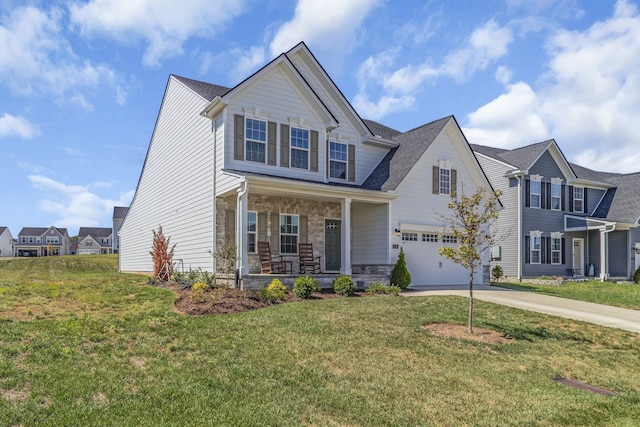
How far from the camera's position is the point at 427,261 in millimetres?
17500

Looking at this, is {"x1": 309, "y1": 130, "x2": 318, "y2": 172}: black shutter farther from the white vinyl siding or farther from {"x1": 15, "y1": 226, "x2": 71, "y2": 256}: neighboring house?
{"x1": 15, "y1": 226, "x2": 71, "y2": 256}: neighboring house

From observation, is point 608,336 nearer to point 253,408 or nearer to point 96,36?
point 253,408

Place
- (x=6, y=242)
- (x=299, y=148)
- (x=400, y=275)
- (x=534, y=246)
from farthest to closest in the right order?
1. (x=6, y=242)
2. (x=534, y=246)
3. (x=299, y=148)
4. (x=400, y=275)

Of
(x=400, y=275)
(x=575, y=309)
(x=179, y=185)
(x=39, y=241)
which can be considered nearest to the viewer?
(x=575, y=309)

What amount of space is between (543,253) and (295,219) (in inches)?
615

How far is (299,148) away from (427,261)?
687 cm

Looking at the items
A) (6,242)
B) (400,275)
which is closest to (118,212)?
(6,242)

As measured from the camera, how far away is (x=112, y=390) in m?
5.08

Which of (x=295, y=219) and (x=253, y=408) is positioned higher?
(x=295, y=219)

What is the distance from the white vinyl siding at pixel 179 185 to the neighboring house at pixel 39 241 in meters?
70.5

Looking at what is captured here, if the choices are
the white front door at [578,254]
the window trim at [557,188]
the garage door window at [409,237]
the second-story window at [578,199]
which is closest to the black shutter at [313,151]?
the garage door window at [409,237]

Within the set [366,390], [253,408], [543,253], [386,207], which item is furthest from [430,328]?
[543,253]

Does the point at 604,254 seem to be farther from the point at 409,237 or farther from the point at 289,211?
the point at 289,211

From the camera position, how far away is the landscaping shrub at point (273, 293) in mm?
11055
